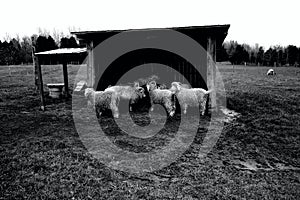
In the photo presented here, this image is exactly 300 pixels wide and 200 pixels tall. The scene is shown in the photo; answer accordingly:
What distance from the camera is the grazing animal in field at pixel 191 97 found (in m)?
8.85

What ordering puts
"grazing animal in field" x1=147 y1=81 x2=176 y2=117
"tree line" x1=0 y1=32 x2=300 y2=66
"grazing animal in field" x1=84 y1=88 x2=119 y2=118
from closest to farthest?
"grazing animal in field" x1=84 y1=88 x2=119 y2=118 < "grazing animal in field" x1=147 y1=81 x2=176 y2=117 < "tree line" x1=0 y1=32 x2=300 y2=66

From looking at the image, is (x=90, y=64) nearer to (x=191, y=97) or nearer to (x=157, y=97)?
(x=157, y=97)

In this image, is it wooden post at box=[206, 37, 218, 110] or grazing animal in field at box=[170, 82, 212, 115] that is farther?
wooden post at box=[206, 37, 218, 110]

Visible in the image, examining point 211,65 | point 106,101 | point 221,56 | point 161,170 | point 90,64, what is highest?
point 221,56

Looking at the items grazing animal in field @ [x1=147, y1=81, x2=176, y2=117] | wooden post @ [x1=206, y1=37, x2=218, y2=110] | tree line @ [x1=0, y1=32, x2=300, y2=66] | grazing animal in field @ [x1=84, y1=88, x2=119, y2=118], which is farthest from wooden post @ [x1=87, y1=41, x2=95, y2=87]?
tree line @ [x1=0, y1=32, x2=300, y2=66]

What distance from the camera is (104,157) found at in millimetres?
5336

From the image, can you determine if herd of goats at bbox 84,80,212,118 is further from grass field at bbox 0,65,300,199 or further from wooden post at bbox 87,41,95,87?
grass field at bbox 0,65,300,199

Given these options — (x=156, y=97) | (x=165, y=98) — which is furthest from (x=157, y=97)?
(x=165, y=98)

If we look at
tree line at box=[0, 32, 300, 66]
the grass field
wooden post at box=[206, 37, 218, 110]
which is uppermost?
tree line at box=[0, 32, 300, 66]

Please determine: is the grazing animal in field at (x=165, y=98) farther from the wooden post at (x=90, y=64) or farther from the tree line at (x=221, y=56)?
the tree line at (x=221, y=56)

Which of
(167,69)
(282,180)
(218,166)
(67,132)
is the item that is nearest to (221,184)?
(218,166)

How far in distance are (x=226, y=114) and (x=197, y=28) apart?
3768 millimetres

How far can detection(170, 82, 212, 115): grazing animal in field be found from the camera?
885 centimetres

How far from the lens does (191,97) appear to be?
8.93 m
